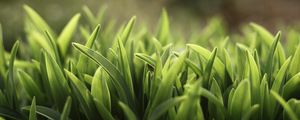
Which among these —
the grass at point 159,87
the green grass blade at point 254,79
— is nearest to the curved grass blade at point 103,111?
the grass at point 159,87

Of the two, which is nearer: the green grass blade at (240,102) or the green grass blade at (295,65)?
the green grass blade at (240,102)

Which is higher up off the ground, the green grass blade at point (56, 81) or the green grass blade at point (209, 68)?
the green grass blade at point (209, 68)

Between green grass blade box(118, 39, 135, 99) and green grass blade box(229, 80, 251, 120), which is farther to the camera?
green grass blade box(118, 39, 135, 99)

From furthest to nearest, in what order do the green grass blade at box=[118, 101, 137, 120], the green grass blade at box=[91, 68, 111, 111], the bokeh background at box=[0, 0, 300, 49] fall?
the bokeh background at box=[0, 0, 300, 49] → the green grass blade at box=[91, 68, 111, 111] → the green grass blade at box=[118, 101, 137, 120]

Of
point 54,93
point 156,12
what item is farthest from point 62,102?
point 156,12

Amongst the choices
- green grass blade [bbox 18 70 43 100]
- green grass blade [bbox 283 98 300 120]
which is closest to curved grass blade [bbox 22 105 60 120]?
green grass blade [bbox 18 70 43 100]

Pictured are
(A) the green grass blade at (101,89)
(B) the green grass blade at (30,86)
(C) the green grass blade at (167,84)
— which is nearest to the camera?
(C) the green grass blade at (167,84)

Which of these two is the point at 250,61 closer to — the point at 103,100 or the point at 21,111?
the point at 103,100

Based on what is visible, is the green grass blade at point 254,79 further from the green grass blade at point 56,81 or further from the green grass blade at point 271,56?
the green grass blade at point 56,81

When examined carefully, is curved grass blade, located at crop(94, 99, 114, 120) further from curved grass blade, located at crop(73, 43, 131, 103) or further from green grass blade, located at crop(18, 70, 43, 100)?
green grass blade, located at crop(18, 70, 43, 100)

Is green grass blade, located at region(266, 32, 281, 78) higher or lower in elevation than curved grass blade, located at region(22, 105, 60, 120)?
higher

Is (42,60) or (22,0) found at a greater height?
(22,0)
